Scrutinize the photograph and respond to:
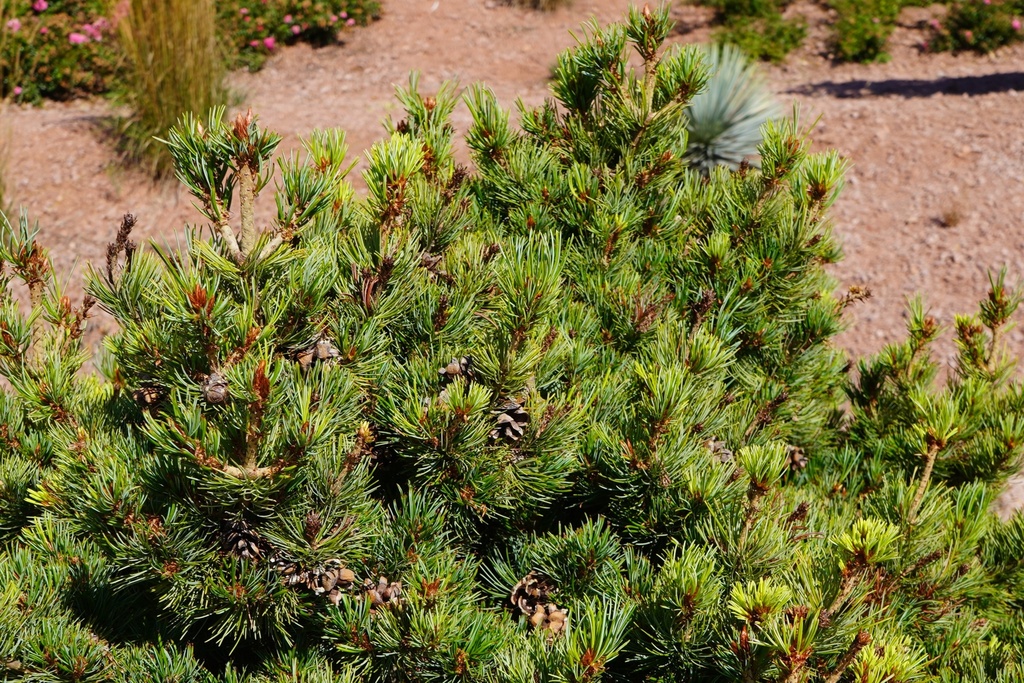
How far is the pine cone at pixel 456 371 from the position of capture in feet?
5.21

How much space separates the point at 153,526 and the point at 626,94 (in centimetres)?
135

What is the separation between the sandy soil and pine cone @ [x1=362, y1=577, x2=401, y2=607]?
288 cm

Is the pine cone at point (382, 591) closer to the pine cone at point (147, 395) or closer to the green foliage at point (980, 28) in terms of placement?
the pine cone at point (147, 395)

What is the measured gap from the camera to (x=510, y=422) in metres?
1.58

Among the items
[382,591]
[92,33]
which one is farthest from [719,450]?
[92,33]

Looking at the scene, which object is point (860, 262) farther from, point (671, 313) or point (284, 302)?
point (284, 302)

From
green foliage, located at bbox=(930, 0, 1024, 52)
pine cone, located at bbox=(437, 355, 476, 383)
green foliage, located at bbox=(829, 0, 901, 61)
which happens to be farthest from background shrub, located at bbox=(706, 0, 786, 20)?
pine cone, located at bbox=(437, 355, 476, 383)

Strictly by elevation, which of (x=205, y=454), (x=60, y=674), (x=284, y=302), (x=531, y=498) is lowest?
(x=60, y=674)

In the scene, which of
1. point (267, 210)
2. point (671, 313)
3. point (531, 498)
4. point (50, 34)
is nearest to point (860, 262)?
point (267, 210)

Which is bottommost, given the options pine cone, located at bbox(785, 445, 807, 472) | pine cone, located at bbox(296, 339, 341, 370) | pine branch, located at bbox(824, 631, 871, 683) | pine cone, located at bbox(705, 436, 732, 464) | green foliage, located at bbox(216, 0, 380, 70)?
green foliage, located at bbox(216, 0, 380, 70)

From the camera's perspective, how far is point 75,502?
57.4 inches

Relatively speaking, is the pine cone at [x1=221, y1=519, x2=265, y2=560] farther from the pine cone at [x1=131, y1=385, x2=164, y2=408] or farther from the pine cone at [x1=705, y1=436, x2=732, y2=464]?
the pine cone at [x1=705, y1=436, x2=732, y2=464]

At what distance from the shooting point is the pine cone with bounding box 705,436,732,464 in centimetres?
180

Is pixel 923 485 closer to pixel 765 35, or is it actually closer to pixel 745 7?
pixel 765 35
